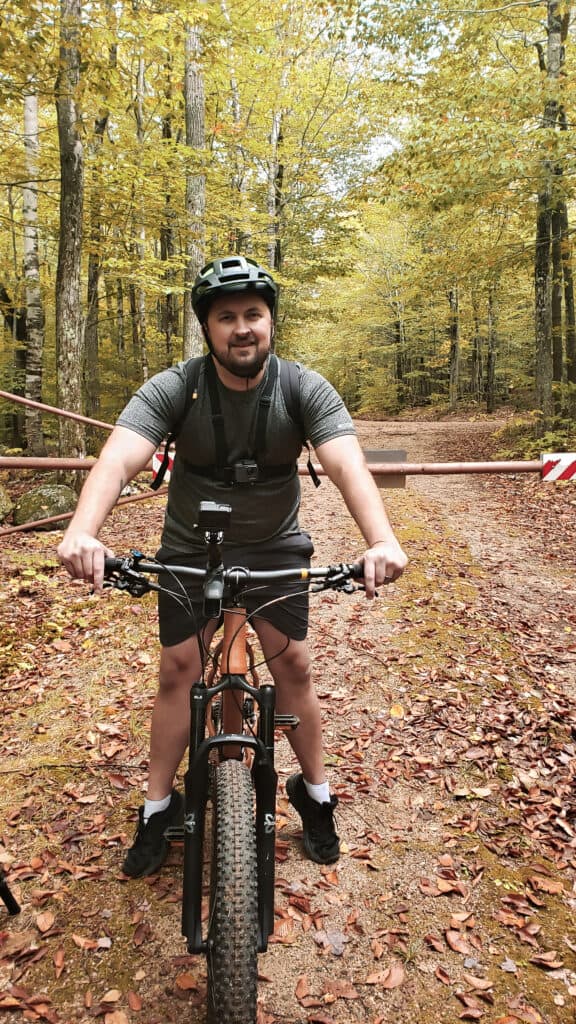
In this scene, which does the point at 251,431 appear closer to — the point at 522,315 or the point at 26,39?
the point at 26,39

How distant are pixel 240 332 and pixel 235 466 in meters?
0.51

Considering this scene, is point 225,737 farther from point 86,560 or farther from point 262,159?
point 262,159

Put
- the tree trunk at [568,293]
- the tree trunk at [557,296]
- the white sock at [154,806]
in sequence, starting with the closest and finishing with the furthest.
Result: 1. the white sock at [154,806]
2. the tree trunk at [568,293]
3. the tree trunk at [557,296]

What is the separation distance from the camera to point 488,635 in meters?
5.29

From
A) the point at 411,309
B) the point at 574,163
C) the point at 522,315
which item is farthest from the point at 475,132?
the point at 411,309

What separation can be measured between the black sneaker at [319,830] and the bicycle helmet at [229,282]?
2.33 meters

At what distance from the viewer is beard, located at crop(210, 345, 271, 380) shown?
7.29ft

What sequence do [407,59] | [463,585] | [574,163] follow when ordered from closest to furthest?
[463,585] < [574,163] < [407,59]

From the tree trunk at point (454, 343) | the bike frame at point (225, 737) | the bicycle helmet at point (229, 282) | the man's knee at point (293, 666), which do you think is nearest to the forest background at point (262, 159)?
the tree trunk at point (454, 343)

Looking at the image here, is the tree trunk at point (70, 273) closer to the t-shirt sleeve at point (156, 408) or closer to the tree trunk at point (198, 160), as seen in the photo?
the tree trunk at point (198, 160)

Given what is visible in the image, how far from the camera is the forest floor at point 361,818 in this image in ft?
7.53

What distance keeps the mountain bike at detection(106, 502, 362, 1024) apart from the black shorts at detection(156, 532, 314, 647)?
300 millimetres

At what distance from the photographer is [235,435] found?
92.8 inches

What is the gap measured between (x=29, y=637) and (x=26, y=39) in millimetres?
6834
